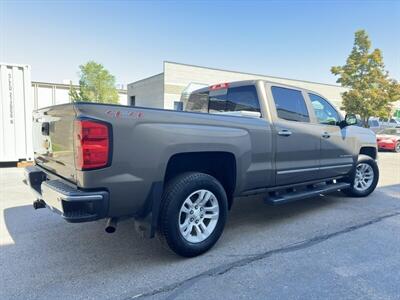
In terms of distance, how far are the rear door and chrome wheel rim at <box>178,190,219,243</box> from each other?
1.17 m

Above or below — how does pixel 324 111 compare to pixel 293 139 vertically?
above

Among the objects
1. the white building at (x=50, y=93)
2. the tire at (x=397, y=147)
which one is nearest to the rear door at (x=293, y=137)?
the tire at (x=397, y=147)

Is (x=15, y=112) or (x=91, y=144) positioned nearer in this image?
(x=91, y=144)

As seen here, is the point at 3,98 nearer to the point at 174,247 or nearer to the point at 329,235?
the point at 174,247

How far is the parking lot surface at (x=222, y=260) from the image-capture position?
8.44ft

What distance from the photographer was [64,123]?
282 centimetres

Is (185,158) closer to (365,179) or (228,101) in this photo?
(228,101)

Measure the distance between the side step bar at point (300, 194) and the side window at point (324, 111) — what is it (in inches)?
41.8

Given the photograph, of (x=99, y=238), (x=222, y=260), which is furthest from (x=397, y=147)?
(x=99, y=238)

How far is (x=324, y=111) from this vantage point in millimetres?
4879

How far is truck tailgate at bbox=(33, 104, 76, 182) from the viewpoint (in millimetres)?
2707

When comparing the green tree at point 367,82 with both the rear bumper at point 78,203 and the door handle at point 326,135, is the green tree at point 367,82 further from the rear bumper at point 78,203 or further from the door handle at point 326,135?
the rear bumper at point 78,203

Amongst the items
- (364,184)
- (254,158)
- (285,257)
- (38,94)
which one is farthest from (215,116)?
(38,94)

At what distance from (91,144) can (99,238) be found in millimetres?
1689
